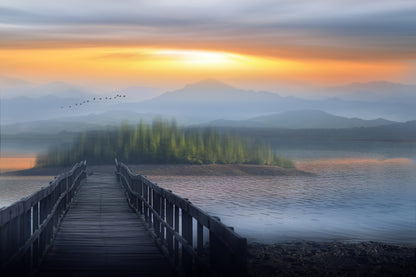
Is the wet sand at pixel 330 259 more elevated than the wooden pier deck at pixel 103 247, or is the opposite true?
the wooden pier deck at pixel 103 247

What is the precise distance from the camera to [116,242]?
12195 mm

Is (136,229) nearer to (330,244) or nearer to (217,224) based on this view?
(217,224)

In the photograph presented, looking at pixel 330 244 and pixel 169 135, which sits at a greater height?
pixel 169 135

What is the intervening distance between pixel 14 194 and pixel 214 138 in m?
46.9

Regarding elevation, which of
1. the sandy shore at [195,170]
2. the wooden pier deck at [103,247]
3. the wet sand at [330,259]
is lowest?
the wet sand at [330,259]

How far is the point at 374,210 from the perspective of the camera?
41062mm

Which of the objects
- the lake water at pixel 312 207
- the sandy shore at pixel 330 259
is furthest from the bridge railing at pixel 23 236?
the lake water at pixel 312 207

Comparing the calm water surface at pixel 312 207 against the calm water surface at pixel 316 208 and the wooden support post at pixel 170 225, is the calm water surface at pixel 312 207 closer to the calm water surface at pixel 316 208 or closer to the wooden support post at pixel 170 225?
the calm water surface at pixel 316 208

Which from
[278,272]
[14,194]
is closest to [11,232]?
[278,272]

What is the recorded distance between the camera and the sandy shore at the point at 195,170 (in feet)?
251

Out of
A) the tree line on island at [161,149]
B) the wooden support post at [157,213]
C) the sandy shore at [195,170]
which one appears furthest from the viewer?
the tree line on island at [161,149]

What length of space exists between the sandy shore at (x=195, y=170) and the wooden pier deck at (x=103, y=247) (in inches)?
2280

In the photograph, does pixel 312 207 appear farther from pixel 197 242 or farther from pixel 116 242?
pixel 197 242

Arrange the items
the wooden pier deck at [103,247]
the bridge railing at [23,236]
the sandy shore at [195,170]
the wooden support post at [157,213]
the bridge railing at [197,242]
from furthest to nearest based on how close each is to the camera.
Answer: the sandy shore at [195,170]
the wooden support post at [157,213]
the wooden pier deck at [103,247]
the bridge railing at [23,236]
the bridge railing at [197,242]
